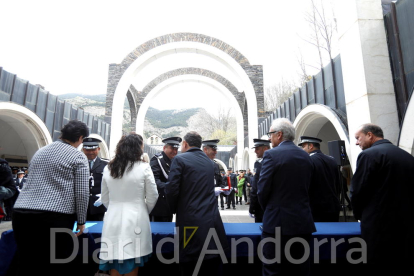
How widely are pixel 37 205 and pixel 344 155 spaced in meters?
6.05

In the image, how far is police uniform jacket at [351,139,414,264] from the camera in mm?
2174

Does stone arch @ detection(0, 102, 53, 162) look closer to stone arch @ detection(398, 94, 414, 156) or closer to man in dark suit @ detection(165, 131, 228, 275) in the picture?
man in dark suit @ detection(165, 131, 228, 275)

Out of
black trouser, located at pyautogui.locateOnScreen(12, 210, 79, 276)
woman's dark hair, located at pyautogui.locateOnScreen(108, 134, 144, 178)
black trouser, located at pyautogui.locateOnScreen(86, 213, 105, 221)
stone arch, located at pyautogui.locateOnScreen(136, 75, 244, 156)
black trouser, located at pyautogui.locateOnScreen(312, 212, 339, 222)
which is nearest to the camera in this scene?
black trouser, located at pyautogui.locateOnScreen(12, 210, 79, 276)

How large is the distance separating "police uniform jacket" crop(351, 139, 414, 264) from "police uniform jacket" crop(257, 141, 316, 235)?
1.82 feet

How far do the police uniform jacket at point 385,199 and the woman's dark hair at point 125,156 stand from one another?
2237 mm

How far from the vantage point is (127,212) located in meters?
2.23

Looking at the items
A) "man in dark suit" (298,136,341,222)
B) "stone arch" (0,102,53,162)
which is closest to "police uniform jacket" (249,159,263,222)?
"man in dark suit" (298,136,341,222)

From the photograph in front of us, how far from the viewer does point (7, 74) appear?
26.3 ft

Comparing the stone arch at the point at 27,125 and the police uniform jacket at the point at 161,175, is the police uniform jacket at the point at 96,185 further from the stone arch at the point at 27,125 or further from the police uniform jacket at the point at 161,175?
the stone arch at the point at 27,125

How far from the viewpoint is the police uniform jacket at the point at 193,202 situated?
217cm

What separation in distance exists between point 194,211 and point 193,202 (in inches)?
3.3

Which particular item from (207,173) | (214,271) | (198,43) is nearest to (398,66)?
(207,173)

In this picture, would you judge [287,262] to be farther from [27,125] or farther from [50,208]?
[27,125]

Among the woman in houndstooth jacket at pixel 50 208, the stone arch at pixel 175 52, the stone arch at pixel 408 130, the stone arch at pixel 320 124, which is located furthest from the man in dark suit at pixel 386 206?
the stone arch at pixel 175 52
